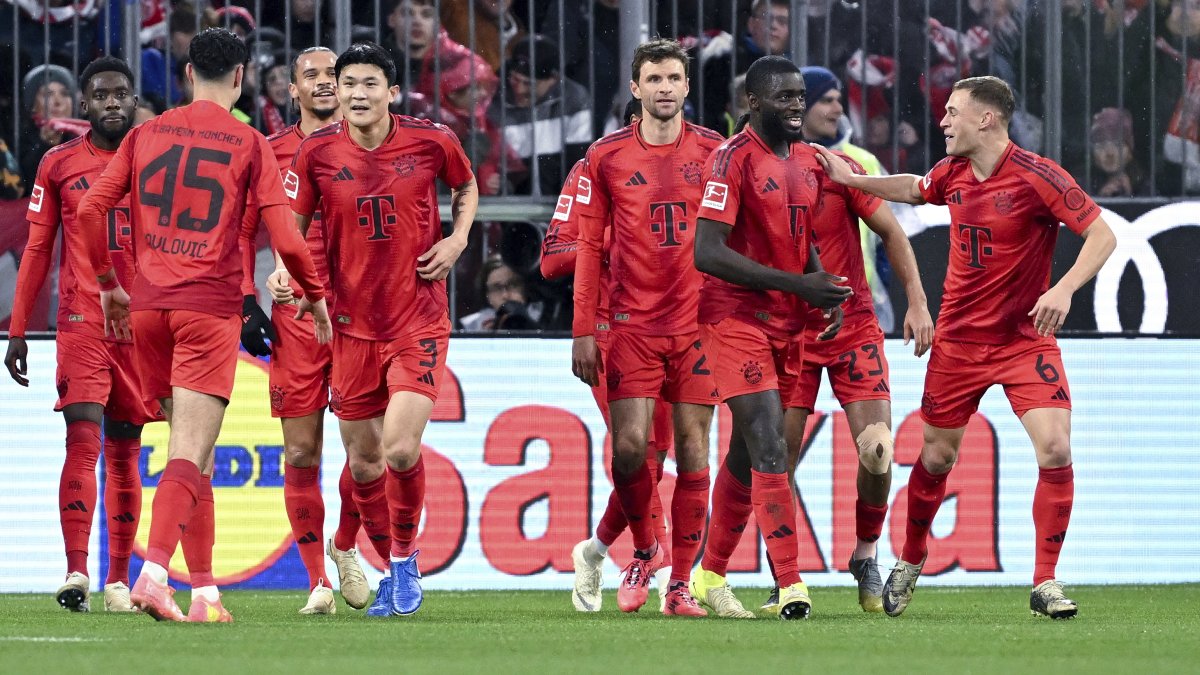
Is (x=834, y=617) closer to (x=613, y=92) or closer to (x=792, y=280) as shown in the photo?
(x=792, y=280)

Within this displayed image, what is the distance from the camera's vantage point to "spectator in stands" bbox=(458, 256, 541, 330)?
38.8ft

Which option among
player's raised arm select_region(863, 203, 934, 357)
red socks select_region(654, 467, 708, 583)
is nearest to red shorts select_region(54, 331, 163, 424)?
red socks select_region(654, 467, 708, 583)

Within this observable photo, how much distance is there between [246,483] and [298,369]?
221 cm

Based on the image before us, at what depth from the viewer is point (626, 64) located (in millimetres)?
11719

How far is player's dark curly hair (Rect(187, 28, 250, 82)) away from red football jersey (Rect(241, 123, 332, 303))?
744mm

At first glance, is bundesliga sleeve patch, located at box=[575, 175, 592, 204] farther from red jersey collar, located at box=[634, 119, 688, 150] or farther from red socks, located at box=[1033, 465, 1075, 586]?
red socks, located at box=[1033, 465, 1075, 586]

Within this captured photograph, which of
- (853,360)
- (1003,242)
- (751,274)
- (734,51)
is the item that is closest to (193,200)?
(751,274)

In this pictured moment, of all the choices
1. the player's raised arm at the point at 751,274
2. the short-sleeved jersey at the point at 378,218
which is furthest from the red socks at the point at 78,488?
the player's raised arm at the point at 751,274

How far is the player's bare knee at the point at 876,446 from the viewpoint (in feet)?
29.2

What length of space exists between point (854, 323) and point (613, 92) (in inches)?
124

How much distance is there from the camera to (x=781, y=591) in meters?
7.99

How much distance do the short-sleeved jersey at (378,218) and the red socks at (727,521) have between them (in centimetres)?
138

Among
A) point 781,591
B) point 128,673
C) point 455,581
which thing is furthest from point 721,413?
point 128,673

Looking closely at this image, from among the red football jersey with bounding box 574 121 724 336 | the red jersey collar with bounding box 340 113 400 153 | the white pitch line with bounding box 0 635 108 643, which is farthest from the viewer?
the red football jersey with bounding box 574 121 724 336
